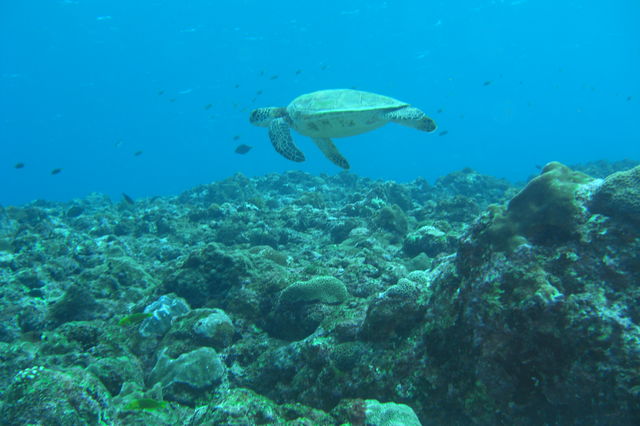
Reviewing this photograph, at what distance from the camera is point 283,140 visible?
9117mm

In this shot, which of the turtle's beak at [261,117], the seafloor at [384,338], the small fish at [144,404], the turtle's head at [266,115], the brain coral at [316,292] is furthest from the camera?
the turtle's beak at [261,117]

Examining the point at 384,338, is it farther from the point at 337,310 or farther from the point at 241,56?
the point at 241,56

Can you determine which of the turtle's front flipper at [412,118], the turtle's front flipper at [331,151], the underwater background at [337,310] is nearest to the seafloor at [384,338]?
the underwater background at [337,310]

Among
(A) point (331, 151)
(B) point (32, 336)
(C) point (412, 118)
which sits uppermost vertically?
(C) point (412, 118)

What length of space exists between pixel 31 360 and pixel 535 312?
18.8 feet

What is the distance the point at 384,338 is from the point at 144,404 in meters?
2.51

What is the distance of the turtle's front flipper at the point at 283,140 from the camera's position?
8.95 metres

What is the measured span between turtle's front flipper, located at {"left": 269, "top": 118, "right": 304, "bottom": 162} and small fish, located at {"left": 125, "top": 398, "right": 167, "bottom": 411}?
6.40 metres

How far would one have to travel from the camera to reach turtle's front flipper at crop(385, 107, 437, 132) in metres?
7.98

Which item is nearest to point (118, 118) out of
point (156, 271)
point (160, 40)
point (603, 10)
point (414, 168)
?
point (160, 40)

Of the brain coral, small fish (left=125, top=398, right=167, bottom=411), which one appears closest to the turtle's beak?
the brain coral

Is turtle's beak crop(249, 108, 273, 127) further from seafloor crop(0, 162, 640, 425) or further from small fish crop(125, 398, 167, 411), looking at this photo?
small fish crop(125, 398, 167, 411)

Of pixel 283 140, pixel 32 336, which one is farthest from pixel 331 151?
pixel 32 336

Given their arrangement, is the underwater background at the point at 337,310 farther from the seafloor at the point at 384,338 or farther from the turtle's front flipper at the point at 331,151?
the turtle's front flipper at the point at 331,151
